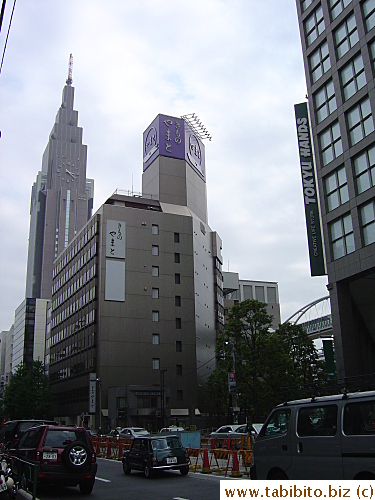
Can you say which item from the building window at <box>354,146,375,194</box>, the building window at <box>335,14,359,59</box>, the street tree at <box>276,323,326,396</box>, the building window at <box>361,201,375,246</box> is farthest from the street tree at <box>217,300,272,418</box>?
the building window at <box>335,14,359,59</box>

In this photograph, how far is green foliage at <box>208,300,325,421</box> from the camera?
141 feet

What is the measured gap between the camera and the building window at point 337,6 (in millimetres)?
33469

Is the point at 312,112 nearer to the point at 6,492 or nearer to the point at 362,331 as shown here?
the point at 362,331

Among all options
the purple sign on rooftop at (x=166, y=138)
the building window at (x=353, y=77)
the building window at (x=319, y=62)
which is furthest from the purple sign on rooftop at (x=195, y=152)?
the building window at (x=353, y=77)

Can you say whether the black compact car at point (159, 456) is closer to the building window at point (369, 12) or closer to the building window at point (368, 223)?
the building window at point (368, 223)

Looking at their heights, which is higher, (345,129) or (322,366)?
(345,129)

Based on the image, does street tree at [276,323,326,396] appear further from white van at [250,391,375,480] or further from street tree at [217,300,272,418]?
white van at [250,391,375,480]

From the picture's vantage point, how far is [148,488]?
49.8 feet

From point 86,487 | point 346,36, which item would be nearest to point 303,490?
point 86,487

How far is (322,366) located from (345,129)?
24.1m

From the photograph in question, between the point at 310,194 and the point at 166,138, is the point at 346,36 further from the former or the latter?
the point at 166,138

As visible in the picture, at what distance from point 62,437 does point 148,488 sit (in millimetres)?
3259

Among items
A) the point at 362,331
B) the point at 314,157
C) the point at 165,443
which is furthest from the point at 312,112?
the point at 165,443

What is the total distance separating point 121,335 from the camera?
6694 cm
